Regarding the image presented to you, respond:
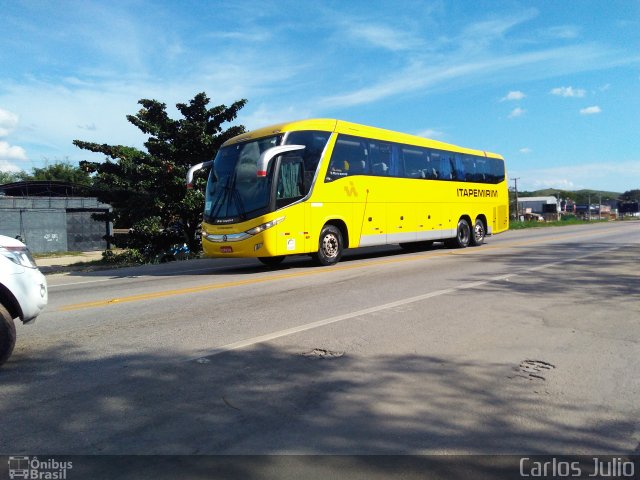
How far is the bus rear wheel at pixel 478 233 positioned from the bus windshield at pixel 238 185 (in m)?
10.0

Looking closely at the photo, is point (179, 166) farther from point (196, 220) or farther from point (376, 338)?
point (376, 338)

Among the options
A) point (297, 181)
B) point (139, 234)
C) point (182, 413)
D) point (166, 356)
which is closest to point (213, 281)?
point (297, 181)

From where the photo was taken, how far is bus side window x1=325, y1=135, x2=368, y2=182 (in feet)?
43.2

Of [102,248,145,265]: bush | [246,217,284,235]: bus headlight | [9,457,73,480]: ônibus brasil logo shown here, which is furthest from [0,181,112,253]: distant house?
[9,457,73,480]: ônibus brasil logo

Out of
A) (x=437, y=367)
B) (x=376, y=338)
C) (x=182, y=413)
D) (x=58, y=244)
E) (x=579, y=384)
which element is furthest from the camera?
(x=58, y=244)

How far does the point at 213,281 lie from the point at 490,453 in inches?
313

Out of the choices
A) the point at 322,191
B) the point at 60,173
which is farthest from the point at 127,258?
the point at 60,173

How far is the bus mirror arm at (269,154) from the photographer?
10.7 metres

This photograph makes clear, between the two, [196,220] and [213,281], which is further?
[196,220]

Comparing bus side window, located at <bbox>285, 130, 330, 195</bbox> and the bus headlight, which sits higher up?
bus side window, located at <bbox>285, 130, 330, 195</bbox>

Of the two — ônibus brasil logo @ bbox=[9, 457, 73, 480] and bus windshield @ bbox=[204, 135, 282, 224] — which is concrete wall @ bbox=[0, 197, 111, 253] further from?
ônibus brasil logo @ bbox=[9, 457, 73, 480]

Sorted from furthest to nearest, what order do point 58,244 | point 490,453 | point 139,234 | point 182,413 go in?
point 58,244, point 139,234, point 182,413, point 490,453

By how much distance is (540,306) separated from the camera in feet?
23.9

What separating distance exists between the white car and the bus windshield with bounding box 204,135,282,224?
270 inches
